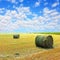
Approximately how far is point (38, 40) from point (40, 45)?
0.60 meters

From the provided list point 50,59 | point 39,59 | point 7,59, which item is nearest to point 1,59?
point 7,59

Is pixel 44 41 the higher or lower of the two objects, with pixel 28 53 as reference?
higher

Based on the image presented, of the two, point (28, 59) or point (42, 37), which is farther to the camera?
point (42, 37)

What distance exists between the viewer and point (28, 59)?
11086 millimetres

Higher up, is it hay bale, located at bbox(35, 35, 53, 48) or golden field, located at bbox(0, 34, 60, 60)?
hay bale, located at bbox(35, 35, 53, 48)

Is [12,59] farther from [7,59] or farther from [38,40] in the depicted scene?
[38,40]

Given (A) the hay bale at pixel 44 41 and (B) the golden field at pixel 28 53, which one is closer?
(B) the golden field at pixel 28 53

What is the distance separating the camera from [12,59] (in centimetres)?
1119

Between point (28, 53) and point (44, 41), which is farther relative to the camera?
point (44, 41)

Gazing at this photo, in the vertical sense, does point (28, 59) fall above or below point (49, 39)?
below

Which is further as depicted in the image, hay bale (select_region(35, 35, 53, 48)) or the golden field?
hay bale (select_region(35, 35, 53, 48))

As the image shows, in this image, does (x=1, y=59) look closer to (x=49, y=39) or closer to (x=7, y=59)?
(x=7, y=59)

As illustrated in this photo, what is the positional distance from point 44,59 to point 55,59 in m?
0.73

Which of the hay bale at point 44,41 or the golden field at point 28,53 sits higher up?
the hay bale at point 44,41
